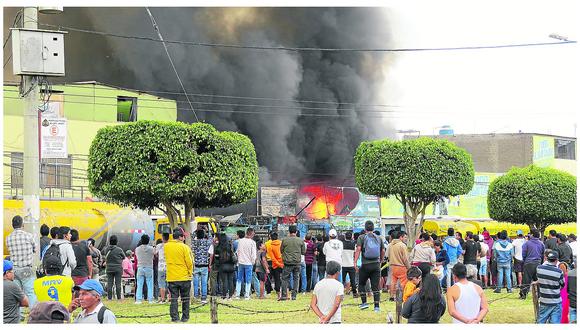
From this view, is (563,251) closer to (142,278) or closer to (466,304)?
(142,278)

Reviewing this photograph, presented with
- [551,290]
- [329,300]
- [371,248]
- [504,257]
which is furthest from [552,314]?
[504,257]

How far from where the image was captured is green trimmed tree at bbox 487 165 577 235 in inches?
1098

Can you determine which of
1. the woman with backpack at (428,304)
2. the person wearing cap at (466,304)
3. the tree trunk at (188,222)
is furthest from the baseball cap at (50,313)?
the tree trunk at (188,222)

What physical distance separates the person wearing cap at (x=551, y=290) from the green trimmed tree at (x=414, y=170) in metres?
11.9

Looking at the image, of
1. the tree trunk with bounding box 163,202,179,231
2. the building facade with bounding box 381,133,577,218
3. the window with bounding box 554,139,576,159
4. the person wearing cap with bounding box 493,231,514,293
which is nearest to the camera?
the tree trunk with bounding box 163,202,179,231

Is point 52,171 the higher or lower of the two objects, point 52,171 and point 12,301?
the higher

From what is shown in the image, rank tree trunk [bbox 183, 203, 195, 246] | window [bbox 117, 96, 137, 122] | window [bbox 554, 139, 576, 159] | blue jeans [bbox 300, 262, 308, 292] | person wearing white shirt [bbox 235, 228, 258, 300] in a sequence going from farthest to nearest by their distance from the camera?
window [bbox 554, 139, 576, 159] < window [bbox 117, 96, 137, 122] < blue jeans [bbox 300, 262, 308, 292] < tree trunk [bbox 183, 203, 195, 246] < person wearing white shirt [bbox 235, 228, 258, 300]

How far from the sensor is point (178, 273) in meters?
13.3

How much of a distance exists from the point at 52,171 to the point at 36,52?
96.4ft

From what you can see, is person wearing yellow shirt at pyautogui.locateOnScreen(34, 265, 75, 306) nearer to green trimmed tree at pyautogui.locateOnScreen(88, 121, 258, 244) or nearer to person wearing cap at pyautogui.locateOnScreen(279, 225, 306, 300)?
green trimmed tree at pyautogui.locateOnScreen(88, 121, 258, 244)

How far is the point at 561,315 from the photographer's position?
11086mm

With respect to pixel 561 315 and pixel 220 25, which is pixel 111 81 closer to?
pixel 220 25

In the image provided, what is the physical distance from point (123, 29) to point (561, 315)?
45.6 metres

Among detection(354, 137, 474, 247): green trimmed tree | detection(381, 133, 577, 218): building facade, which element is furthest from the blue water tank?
detection(354, 137, 474, 247): green trimmed tree
